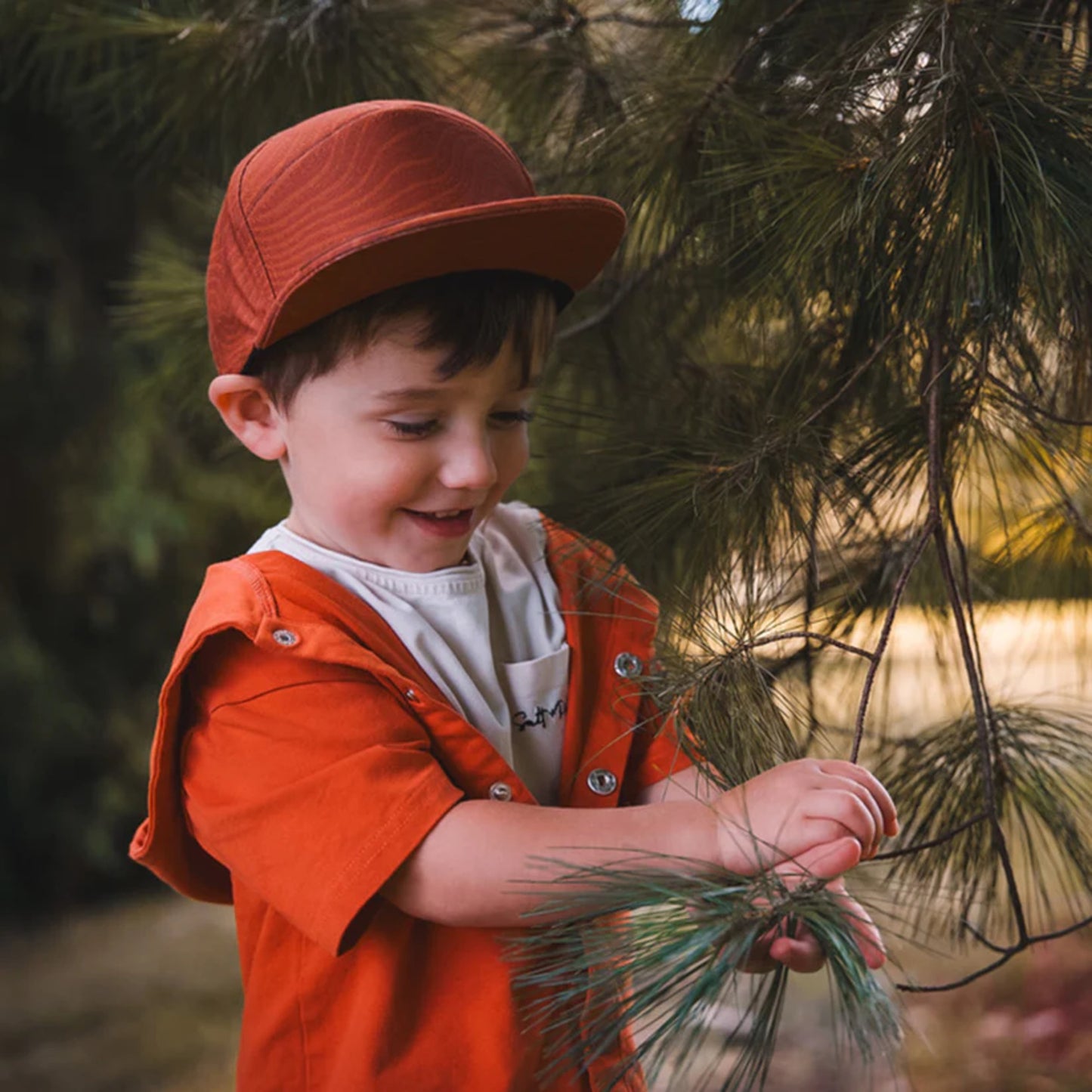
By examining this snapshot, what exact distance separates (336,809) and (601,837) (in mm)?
111

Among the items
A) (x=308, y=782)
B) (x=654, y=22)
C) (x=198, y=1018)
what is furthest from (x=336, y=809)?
(x=198, y=1018)

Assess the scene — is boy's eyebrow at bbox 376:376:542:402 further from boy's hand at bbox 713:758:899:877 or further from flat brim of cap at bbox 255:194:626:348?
boy's hand at bbox 713:758:899:877

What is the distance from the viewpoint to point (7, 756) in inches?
65.7

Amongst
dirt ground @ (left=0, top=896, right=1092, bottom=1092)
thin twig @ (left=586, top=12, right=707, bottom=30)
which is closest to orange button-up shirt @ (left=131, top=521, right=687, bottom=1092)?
thin twig @ (left=586, top=12, right=707, bottom=30)

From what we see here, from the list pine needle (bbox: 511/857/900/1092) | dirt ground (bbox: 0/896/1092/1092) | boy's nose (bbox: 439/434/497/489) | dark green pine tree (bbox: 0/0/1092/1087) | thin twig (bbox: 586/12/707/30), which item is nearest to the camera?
pine needle (bbox: 511/857/900/1092)

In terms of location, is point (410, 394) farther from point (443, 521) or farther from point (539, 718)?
point (539, 718)

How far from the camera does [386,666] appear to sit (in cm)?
58

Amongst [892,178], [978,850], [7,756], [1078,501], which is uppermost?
[892,178]

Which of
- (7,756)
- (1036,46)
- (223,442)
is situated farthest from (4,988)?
(1036,46)

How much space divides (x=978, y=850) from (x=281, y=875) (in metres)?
0.34

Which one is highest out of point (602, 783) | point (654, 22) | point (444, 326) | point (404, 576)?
point (654, 22)

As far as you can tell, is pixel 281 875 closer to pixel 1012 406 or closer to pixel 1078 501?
pixel 1012 406

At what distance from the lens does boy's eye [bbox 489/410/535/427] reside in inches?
24.3

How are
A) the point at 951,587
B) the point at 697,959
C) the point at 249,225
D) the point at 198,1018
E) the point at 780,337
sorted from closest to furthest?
1. the point at 697,959
2. the point at 951,587
3. the point at 249,225
4. the point at 780,337
5. the point at 198,1018
